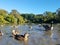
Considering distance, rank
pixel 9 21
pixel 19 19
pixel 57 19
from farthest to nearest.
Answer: pixel 57 19, pixel 19 19, pixel 9 21

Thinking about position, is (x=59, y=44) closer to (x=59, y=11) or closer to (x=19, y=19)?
(x=19, y=19)

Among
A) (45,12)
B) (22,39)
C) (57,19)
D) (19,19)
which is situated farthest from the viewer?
(45,12)

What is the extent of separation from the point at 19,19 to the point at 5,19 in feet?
37.8

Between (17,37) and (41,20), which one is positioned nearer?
(17,37)

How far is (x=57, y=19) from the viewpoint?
123m

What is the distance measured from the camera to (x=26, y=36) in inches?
1093

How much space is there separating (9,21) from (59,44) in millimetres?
82009

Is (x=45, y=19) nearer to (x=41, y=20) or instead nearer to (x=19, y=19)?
(x=41, y=20)

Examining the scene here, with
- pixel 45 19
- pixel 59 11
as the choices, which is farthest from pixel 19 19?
pixel 59 11

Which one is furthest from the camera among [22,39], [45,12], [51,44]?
[45,12]

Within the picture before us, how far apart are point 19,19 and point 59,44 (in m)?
91.5

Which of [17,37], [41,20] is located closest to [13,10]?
[41,20]

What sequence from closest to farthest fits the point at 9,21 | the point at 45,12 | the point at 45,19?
the point at 9,21 < the point at 45,19 < the point at 45,12

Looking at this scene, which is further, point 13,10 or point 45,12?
point 45,12
